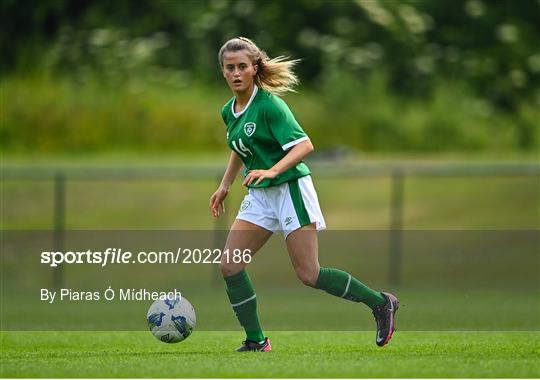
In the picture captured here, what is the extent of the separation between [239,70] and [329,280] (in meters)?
1.68

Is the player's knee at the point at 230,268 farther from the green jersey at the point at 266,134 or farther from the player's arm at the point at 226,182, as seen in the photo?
the green jersey at the point at 266,134

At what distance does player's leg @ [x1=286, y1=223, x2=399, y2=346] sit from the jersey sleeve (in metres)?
0.64

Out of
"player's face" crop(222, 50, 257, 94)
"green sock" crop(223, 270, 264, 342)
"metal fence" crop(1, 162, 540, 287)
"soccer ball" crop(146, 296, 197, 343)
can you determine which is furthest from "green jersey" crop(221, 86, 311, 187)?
"metal fence" crop(1, 162, 540, 287)

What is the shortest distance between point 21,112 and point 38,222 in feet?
17.6

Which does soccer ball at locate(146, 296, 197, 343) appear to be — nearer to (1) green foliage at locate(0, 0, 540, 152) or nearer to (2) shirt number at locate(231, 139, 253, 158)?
(2) shirt number at locate(231, 139, 253, 158)

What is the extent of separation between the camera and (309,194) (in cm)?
870

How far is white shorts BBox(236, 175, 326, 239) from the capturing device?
8609mm

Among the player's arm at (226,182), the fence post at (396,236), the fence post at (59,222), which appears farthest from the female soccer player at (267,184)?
the fence post at (396,236)

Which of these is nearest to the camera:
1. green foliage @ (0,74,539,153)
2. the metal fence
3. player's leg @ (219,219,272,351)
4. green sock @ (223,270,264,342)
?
player's leg @ (219,219,272,351)

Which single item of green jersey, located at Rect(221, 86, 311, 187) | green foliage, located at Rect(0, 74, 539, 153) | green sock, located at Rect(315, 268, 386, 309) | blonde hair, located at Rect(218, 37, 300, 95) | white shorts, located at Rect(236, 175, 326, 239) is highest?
blonde hair, located at Rect(218, 37, 300, 95)

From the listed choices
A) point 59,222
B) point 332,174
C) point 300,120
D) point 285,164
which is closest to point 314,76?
point 300,120

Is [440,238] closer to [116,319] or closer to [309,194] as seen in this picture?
[116,319]

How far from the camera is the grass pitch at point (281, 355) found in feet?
24.8

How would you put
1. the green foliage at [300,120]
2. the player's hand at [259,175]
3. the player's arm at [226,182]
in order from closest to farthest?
the player's hand at [259,175]
the player's arm at [226,182]
the green foliage at [300,120]
